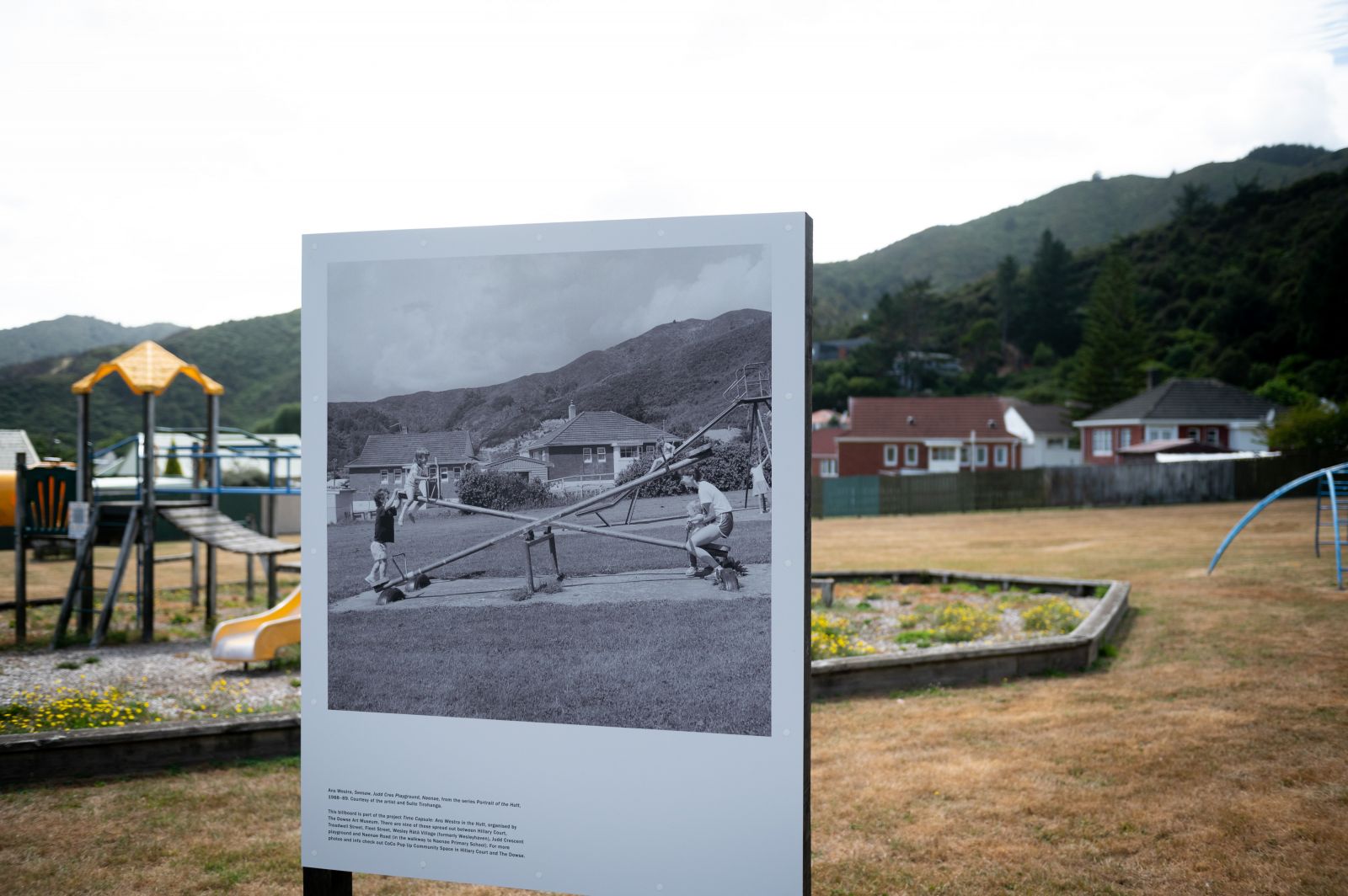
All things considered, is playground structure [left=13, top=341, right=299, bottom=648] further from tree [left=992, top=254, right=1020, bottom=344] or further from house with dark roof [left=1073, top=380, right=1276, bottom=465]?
tree [left=992, top=254, right=1020, bottom=344]

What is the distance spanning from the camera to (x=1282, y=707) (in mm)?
6578

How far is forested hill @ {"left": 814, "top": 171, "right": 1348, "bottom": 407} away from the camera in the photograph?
2534 inches

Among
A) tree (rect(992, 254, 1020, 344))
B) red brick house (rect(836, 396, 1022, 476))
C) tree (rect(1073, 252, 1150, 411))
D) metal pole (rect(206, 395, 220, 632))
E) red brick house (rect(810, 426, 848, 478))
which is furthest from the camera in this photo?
tree (rect(992, 254, 1020, 344))

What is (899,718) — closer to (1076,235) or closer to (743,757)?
(743,757)

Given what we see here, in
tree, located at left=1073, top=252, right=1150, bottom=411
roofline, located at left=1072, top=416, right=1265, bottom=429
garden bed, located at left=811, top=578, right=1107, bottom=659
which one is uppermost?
tree, located at left=1073, top=252, right=1150, bottom=411

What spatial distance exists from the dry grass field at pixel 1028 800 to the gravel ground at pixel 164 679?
155 cm

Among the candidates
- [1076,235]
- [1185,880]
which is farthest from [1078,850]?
[1076,235]

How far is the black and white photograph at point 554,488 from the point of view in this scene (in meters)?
3.03

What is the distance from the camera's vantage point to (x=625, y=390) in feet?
10.4

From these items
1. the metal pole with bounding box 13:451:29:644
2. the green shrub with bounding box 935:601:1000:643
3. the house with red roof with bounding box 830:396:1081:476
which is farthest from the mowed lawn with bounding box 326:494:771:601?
the house with red roof with bounding box 830:396:1081:476

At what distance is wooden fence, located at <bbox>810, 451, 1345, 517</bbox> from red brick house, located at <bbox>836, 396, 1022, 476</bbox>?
72.2 ft

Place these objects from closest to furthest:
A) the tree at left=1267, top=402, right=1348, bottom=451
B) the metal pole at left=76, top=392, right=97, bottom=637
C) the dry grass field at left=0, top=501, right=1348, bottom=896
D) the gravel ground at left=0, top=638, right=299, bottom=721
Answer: the dry grass field at left=0, top=501, right=1348, bottom=896 → the gravel ground at left=0, top=638, right=299, bottom=721 → the metal pole at left=76, top=392, right=97, bottom=637 → the tree at left=1267, top=402, right=1348, bottom=451

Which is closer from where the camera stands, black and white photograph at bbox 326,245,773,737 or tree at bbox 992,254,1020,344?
black and white photograph at bbox 326,245,773,737

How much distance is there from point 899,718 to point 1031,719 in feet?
2.91
